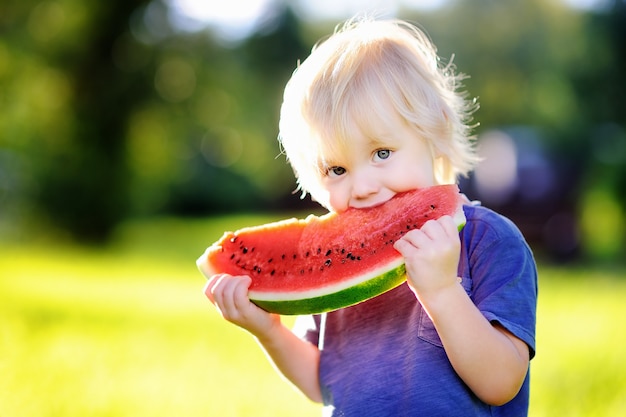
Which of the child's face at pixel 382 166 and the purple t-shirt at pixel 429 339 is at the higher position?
the child's face at pixel 382 166

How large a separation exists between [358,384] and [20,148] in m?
15.2

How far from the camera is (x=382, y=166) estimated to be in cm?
218

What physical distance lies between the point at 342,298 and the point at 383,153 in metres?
0.42

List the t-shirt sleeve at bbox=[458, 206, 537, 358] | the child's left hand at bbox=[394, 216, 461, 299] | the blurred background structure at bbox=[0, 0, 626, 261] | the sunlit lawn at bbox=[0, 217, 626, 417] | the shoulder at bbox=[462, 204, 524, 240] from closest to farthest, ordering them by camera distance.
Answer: the child's left hand at bbox=[394, 216, 461, 299]
the t-shirt sleeve at bbox=[458, 206, 537, 358]
the shoulder at bbox=[462, 204, 524, 240]
the sunlit lawn at bbox=[0, 217, 626, 417]
the blurred background structure at bbox=[0, 0, 626, 261]

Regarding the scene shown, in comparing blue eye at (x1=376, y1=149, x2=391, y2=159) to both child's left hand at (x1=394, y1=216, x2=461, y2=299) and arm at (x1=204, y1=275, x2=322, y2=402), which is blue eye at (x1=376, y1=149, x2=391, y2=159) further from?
arm at (x1=204, y1=275, x2=322, y2=402)

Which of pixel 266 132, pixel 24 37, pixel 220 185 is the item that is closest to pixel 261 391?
pixel 24 37

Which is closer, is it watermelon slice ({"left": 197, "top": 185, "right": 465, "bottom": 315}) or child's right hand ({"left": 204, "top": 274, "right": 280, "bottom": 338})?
watermelon slice ({"left": 197, "top": 185, "right": 465, "bottom": 315})

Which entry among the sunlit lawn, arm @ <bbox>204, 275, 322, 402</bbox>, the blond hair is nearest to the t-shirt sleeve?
the blond hair

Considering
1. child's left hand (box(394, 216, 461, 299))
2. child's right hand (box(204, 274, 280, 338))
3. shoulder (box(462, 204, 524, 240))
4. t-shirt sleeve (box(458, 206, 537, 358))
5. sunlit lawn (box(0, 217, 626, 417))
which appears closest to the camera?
child's left hand (box(394, 216, 461, 299))

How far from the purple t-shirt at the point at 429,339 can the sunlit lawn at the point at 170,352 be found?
1427 millimetres

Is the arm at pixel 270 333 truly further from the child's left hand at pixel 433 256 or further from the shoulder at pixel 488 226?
the shoulder at pixel 488 226

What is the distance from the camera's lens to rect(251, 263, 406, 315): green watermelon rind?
210 centimetres

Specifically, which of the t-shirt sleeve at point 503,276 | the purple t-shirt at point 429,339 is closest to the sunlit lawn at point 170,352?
the purple t-shirt at point 429,339

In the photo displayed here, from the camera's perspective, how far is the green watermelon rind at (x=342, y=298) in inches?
82.7
